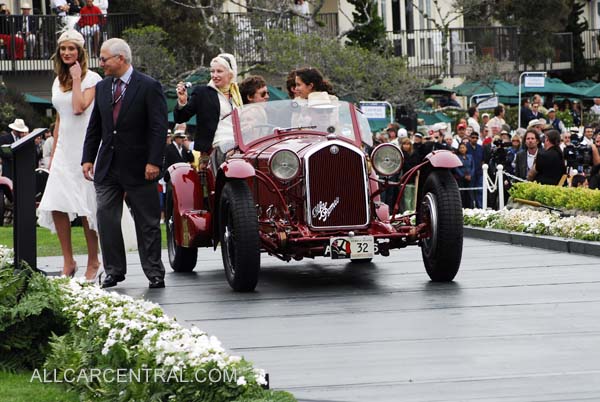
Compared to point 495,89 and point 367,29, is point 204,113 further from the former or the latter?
point 367,29

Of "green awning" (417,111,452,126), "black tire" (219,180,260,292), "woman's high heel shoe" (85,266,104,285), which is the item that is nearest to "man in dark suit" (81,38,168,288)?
"woman's high heel shoe" (85,266,104,285)

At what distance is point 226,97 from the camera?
12.9 m

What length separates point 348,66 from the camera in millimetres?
36688

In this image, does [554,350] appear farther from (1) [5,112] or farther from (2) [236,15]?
(2) [236,15]

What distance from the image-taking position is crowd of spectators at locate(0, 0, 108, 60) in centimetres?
3697

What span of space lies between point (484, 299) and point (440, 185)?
143 cm

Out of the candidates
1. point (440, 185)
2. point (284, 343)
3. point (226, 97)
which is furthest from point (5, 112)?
point (284, 343)

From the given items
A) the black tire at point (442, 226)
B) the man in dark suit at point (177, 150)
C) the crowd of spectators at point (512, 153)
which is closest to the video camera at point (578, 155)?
the crowd of spectators at point (512, 153)

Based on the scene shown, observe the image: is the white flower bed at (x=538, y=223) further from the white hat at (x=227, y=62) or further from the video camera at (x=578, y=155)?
the white hat at (x=227, y=62)

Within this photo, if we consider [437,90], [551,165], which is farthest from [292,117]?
[437,90]

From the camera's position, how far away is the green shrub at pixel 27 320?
7945mm

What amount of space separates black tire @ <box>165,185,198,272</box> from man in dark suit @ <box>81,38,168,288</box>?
73.5 inches

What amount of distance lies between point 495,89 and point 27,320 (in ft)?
121

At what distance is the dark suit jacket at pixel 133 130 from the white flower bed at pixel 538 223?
17.3ft
